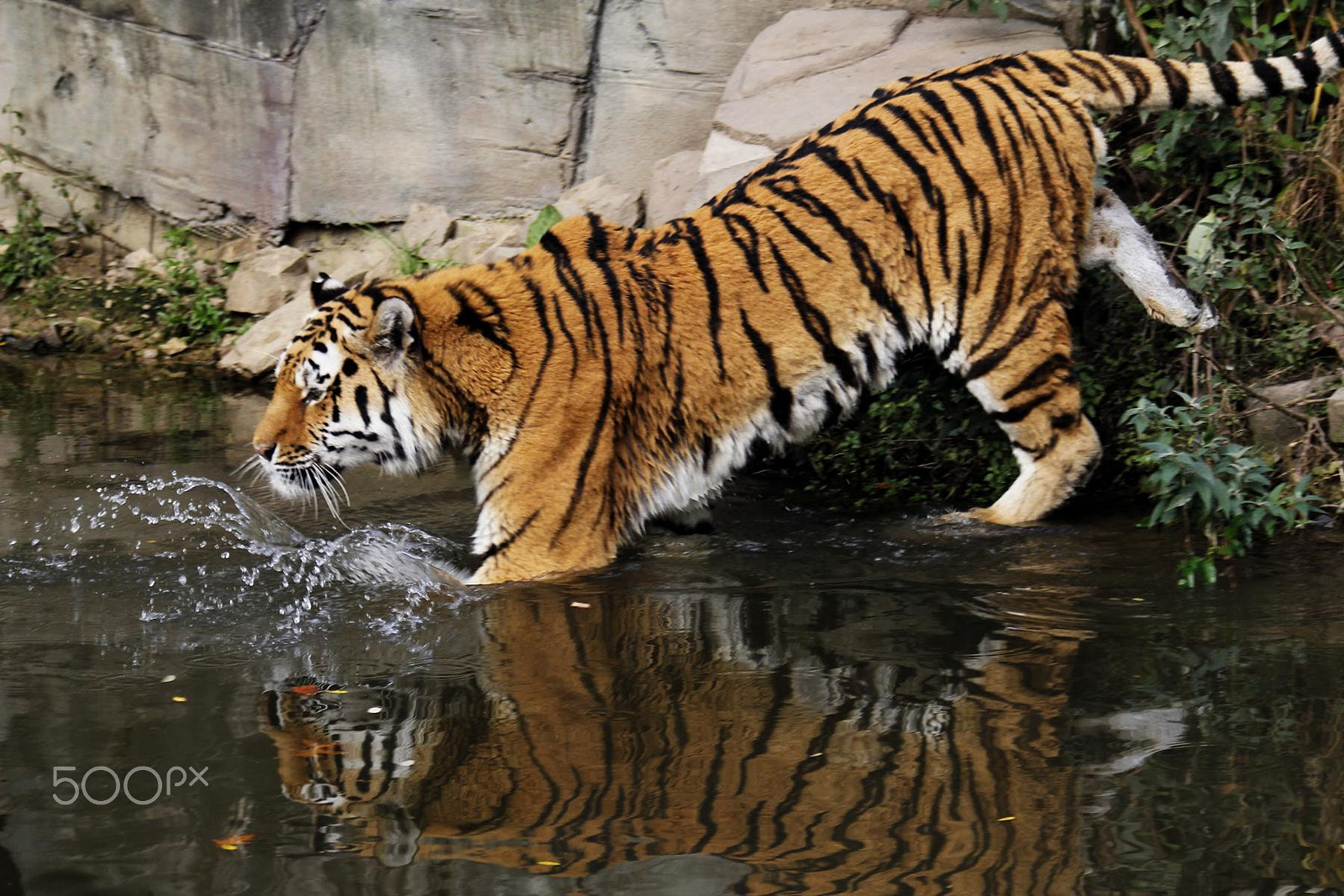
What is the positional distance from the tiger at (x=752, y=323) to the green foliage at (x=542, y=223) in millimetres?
2094

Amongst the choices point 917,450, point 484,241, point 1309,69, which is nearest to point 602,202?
point 484,241

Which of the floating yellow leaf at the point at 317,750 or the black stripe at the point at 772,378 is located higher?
the black stripe at the point at 772,378

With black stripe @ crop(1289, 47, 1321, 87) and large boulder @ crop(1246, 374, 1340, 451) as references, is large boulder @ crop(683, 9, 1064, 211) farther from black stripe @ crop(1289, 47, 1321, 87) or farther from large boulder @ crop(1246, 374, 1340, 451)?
large boulder @ crop(1246, 374, 1340, 451)

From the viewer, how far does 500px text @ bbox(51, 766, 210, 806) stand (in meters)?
2.96

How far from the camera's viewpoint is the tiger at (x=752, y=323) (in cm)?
449

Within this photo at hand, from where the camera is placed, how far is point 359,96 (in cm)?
785

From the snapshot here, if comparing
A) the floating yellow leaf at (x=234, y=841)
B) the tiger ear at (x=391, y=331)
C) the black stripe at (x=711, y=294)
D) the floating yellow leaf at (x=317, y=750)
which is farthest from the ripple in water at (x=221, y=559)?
the floating yellow leaf at (x=234, y=841)

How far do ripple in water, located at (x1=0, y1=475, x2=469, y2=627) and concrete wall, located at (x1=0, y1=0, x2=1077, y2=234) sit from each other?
308 centimetres

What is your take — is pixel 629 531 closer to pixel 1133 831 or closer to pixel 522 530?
pixel 522 530

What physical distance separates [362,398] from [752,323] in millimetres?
1219

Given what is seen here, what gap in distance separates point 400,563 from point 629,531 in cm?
71

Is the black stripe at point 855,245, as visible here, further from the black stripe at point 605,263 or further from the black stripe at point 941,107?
the black stripe at point 605,263

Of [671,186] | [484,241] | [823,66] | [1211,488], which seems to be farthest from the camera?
[484,241]

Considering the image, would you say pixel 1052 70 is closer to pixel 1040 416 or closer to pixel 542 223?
pixel 1040 416
